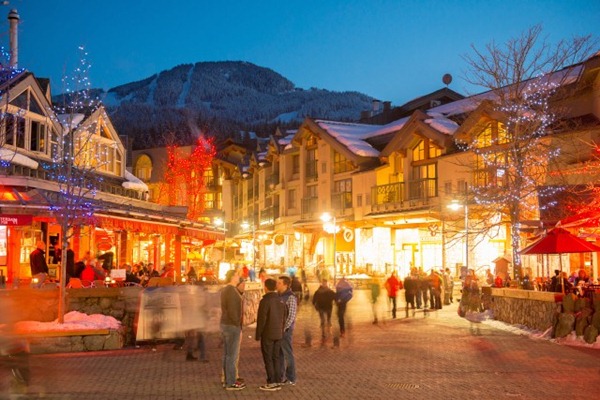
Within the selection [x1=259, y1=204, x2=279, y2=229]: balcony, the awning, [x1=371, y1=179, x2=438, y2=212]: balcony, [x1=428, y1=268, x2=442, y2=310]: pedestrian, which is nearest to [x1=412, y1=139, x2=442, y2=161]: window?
[x1=371, y1=179, x2=438, y2=212]: balcony

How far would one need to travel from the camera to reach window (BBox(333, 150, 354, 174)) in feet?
171

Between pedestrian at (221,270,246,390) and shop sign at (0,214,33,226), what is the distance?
10624mm

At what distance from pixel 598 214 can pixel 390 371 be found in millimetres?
12093

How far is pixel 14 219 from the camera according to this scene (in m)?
20.5

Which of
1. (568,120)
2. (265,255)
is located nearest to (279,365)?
(568,120)

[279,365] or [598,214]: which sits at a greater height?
[598,214]

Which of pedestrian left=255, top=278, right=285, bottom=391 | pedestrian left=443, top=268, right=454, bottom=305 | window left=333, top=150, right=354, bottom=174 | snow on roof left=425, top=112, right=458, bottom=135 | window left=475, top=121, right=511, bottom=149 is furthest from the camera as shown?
window left=333, top=150, right=354, bottom=174

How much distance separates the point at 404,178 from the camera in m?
46.3

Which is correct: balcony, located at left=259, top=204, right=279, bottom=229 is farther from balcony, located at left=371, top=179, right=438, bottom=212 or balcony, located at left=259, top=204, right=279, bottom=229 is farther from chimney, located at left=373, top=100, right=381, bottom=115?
balcony, located at left=371, top=179, right=438, bottom=212

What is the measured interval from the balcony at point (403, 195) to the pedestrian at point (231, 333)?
31.7 metres

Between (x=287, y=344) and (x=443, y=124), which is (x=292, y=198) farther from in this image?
(x=287, y=344)

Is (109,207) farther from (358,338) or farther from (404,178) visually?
(404,178)

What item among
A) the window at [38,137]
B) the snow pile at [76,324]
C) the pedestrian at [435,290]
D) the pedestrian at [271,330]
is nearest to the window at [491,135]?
the pedestrian at [435,290]

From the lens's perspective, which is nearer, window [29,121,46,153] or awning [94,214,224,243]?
awning [94,214,224,243]
